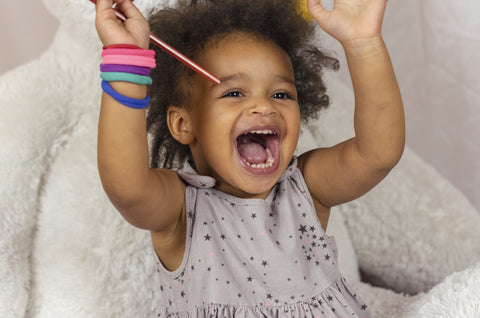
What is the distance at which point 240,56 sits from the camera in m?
0.70

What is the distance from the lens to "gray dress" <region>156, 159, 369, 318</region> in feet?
2.29

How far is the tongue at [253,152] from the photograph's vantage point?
0.70 m

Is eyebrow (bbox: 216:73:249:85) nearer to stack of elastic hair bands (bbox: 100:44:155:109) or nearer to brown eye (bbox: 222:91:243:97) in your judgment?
brown eye (bbox: 222:91:243:97)

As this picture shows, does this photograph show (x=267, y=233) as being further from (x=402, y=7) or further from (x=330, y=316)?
(x=402, y=7)

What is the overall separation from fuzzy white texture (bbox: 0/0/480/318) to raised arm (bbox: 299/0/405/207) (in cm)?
21

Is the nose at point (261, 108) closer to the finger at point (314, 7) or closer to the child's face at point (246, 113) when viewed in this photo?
the child's face at point (246, 113)

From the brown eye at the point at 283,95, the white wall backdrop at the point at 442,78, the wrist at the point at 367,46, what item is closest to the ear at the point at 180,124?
the brown eye at the point at 283,95

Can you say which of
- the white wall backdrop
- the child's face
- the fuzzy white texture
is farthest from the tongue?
the white wall backdrop

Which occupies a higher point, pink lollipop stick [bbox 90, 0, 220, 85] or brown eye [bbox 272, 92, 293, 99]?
pink lollipop stick [bbox 90, 0, 220, 85]

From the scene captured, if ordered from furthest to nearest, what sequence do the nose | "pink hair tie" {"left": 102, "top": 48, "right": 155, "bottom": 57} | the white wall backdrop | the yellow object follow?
the white wall backdrop
the yellow object
the nose
"pink hair tie" {"left": 102, "top": 48, "right": 155, "bottom": 57}

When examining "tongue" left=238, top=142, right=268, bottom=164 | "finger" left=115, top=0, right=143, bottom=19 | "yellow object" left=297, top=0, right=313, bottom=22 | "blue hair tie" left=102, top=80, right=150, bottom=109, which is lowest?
"tongue" left=238, top=142, right=268, bottom=164

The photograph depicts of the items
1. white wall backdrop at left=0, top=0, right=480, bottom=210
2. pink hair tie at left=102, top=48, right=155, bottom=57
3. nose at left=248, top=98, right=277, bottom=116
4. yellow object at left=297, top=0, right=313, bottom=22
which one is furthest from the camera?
white wall backdrop at left=0, top=0, right=480, bottom=210

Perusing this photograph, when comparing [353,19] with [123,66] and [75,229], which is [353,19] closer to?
[123,66]

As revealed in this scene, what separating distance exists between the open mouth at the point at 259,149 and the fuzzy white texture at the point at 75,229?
0.79ft
